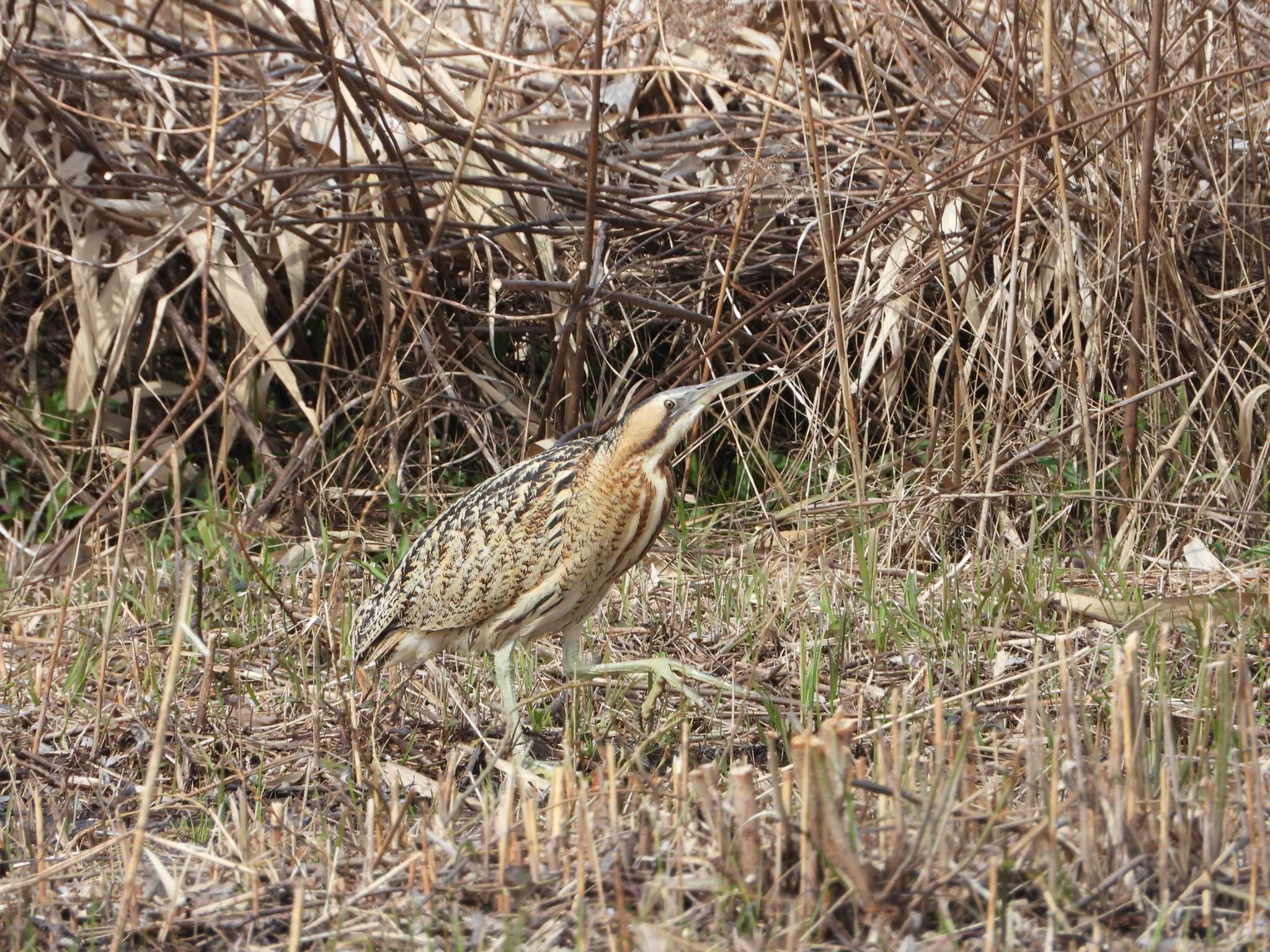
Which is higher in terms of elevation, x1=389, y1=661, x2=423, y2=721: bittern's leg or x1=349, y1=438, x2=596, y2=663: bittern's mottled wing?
x1=349, y1=438, x2=596, y2=663: bittern's mottled wing

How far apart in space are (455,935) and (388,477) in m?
3.00

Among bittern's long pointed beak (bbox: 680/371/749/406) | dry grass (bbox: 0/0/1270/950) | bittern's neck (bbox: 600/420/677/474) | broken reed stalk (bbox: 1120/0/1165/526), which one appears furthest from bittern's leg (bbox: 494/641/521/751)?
broken reed stalk (bbox: 1120/0/1165/526)

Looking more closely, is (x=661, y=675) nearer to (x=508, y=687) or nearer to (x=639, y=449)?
(x=508, y=687)

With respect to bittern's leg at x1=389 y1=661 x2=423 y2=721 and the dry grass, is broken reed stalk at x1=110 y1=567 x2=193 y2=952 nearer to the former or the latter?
the dry grass

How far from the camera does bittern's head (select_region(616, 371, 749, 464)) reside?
3.39 m

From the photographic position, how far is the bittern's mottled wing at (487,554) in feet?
11.3

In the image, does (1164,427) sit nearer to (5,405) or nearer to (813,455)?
(813,455)

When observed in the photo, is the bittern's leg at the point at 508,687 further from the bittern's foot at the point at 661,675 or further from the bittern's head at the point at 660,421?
the bittern's head at the point at 660,421

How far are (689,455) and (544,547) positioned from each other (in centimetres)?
161

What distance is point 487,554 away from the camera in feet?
11.4

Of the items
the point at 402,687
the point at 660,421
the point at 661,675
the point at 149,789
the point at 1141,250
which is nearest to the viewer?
the point at 149,789

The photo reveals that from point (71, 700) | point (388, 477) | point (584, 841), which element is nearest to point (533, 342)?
point (388, 477)

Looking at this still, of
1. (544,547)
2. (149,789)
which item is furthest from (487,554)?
(149,789)

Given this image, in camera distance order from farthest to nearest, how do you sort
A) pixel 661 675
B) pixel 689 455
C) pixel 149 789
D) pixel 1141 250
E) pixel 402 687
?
pixel 689 455 → pixel 1141 250 → pixel 402 687 → pixel 661 675 → pixel 149 789
